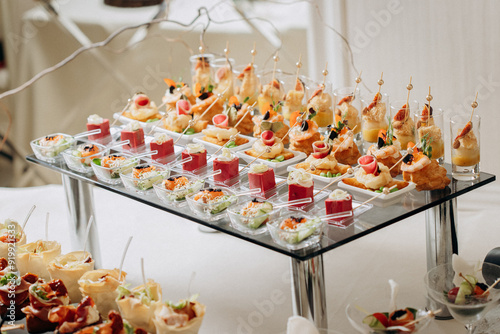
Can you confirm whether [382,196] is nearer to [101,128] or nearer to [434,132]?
[434,132]

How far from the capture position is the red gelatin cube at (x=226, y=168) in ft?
10.3

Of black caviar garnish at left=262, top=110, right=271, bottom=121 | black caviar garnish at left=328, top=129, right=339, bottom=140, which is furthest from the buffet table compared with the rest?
black caviar garnish at left=262, top=110, right=271, bottom=121

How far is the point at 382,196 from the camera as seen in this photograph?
280cm

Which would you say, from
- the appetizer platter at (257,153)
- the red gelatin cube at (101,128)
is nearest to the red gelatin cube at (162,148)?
the appetizer platter at (257,153)

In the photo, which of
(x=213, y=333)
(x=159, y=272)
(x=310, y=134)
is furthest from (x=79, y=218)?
(x=310, y=134)

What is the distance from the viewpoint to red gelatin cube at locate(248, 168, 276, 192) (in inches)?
117

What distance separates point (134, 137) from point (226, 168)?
695 mm

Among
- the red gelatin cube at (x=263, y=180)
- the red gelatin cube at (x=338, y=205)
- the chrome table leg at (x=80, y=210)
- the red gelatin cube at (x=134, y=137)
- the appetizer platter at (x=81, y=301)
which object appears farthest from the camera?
the chrome table leg at (x=80, y=210)

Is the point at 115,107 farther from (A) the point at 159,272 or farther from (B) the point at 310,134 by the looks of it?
(B) the point at 310,134

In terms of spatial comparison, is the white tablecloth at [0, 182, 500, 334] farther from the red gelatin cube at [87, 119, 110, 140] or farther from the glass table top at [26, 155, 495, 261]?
the red gelatin cube at [87, 119, 110, 140]

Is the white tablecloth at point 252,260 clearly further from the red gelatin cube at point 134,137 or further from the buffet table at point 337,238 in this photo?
the red gelatin cube at point 134,137

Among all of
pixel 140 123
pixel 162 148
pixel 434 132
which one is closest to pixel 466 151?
pixel 434 132

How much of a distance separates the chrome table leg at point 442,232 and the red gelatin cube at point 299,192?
602 millimetres

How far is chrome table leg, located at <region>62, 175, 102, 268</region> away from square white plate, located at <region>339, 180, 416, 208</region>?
155 cm
